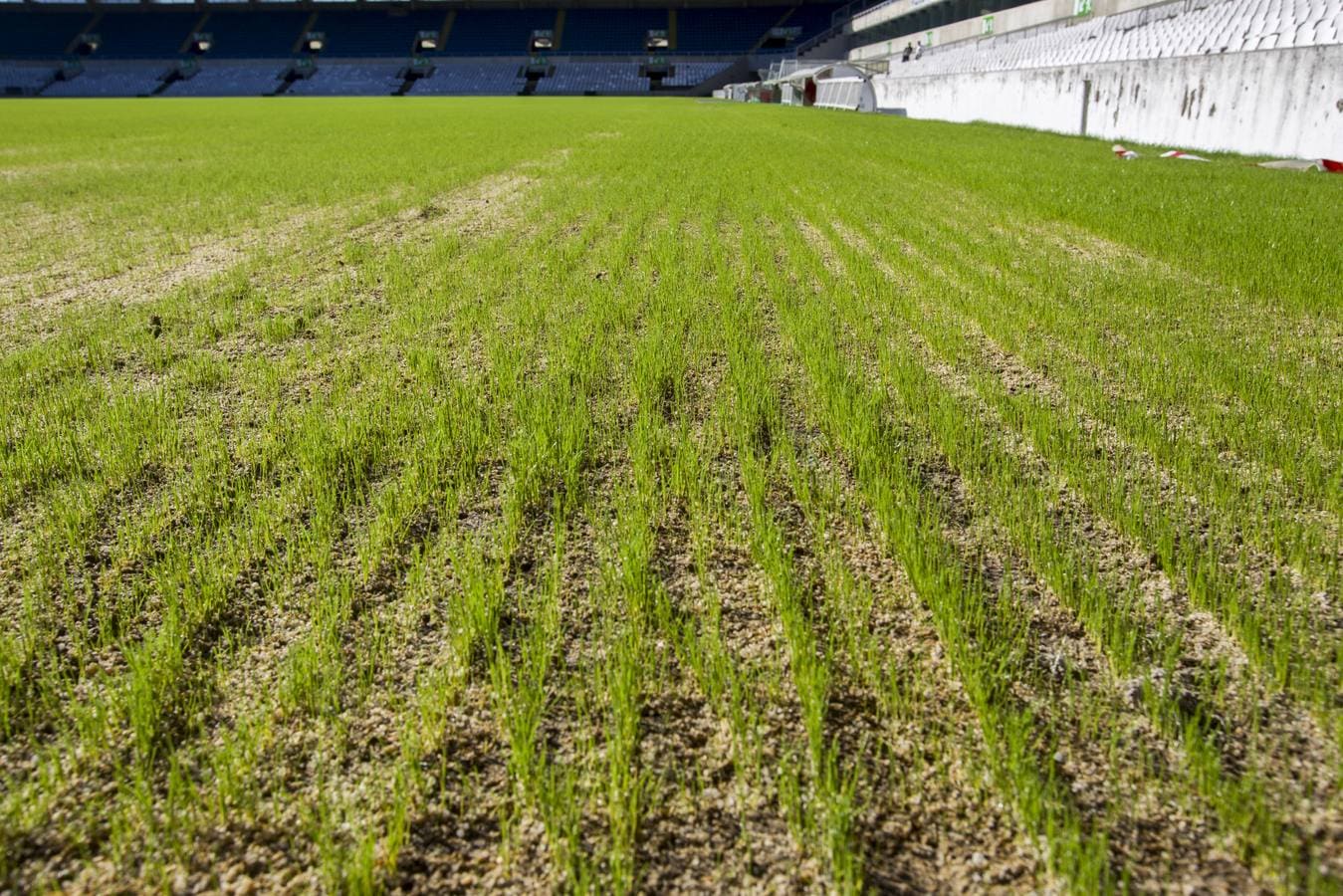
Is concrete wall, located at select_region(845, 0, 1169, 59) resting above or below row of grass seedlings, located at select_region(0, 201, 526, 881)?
above

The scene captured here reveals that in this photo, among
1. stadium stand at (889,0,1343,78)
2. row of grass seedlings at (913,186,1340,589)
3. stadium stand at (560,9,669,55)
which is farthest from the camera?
stadium stand at (560,9,669,55)

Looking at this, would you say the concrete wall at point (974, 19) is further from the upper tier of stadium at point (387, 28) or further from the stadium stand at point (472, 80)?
the stadium stand at point (472, 80)

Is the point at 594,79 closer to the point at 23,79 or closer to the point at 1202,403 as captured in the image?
the point at 23,79

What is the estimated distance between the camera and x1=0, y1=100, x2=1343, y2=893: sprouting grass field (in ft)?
5.39

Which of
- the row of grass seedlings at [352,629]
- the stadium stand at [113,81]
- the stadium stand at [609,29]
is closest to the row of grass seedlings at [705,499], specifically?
the row of grass seedlings at [352,629]

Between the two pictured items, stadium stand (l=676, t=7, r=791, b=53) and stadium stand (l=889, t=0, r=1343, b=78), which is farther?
stadium stand (l=676, t=7, r=791, b=53)

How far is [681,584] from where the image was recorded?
248cm

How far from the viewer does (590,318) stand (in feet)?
16.8

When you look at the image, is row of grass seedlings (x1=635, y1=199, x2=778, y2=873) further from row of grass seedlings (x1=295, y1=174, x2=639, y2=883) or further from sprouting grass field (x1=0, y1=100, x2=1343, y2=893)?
row of grass seedlings (x1=295, y1=174, x2=639, y2=883)

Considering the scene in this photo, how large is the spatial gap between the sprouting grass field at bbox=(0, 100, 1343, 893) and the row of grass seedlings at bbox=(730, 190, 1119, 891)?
14 mm

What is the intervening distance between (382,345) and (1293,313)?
16.6ft

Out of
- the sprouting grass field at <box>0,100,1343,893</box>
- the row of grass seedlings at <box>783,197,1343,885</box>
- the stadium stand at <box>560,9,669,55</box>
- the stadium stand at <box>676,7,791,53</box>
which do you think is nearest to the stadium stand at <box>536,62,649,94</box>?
the stadium stand at <box>560,9,669,55</box>

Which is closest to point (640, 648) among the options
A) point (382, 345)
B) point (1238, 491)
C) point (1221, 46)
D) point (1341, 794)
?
point (1341, 794)

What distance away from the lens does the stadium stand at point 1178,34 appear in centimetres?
1439
